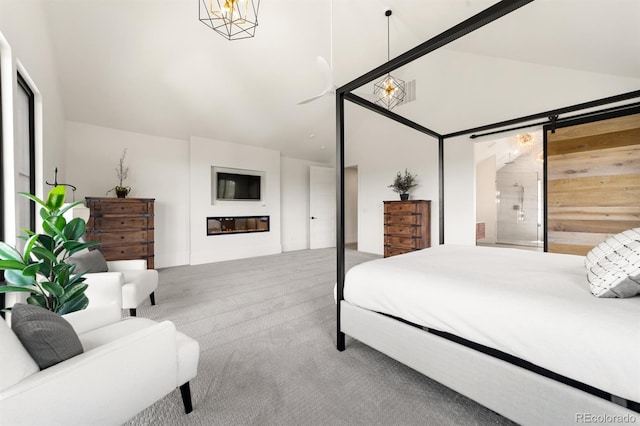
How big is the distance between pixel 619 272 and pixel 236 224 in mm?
5570

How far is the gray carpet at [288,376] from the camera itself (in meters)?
1.32

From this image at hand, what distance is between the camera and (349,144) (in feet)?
21.9

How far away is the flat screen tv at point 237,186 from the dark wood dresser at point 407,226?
301cm

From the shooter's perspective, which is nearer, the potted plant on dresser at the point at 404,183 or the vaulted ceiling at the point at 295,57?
the vaulted ceiling at the point at 295,57

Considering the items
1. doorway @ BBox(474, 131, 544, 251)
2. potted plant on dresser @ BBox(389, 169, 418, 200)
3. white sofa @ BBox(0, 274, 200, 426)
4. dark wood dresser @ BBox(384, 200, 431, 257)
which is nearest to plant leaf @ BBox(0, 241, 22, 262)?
white sofa @ BBox(0, 274, 200, 426)

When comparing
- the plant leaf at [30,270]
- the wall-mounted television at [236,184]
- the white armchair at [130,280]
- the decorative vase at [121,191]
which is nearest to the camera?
the plant leaf at [30,270]

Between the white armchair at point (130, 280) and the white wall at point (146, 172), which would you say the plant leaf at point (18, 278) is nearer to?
the white armchair at point (130, 280)

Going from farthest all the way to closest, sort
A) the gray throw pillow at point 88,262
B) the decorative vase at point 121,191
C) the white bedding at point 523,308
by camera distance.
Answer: the decorative vase at point 121,191, the gray throw pillow at point 88,262, the white bedding at point 523,308

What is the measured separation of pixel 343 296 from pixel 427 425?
87 cm

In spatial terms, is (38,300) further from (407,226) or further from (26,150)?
(407,226)

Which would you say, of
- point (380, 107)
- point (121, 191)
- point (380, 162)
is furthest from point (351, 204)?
point (380, 107)

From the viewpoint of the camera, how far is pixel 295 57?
158 inches

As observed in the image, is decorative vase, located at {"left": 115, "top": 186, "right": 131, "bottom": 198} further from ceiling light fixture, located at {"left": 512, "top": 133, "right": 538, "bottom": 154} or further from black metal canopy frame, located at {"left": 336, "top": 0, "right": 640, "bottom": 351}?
ceiling light fixture, located at {"left": 512, "top": 133, "right": 538, "bottom": 154}

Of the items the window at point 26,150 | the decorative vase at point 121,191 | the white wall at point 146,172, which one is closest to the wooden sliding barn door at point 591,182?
the window at point 26,150
